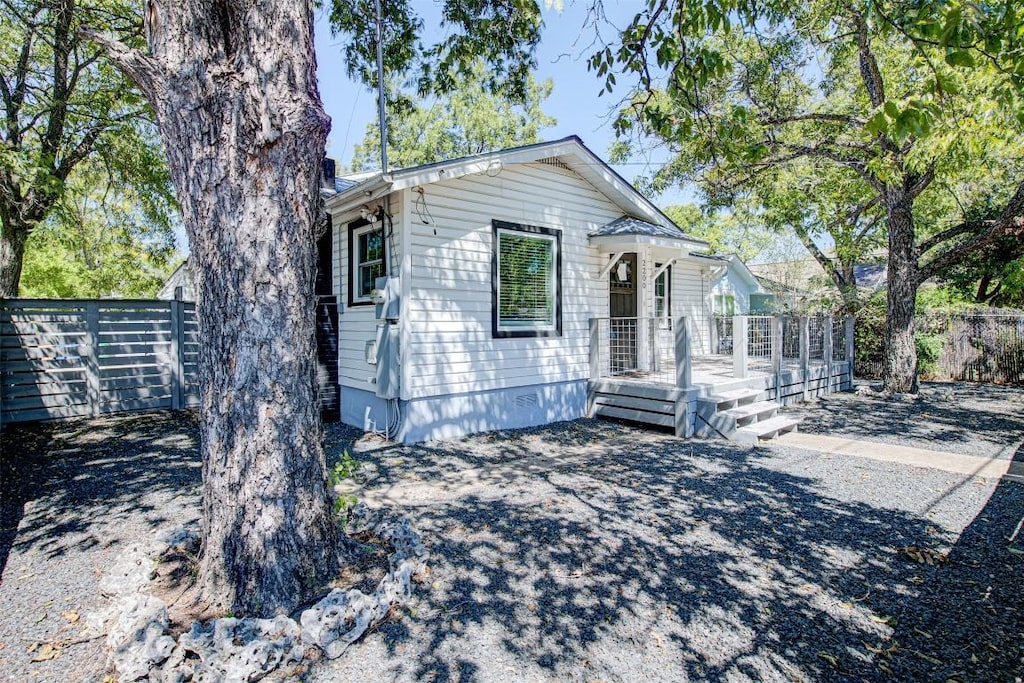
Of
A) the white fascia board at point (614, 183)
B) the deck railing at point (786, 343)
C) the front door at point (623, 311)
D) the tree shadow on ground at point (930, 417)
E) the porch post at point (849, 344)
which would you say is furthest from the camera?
the porch post at point (849, 344)

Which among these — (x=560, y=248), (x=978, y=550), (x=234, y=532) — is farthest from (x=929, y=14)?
(x=560, y=248)

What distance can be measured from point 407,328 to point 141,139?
811 cm

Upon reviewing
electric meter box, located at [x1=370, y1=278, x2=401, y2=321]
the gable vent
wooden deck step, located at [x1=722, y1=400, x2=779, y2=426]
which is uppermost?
the gable vent

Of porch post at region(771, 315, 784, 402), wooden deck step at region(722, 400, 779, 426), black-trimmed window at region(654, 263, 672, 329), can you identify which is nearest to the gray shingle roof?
porch post at region(771, 315, 784, 402)

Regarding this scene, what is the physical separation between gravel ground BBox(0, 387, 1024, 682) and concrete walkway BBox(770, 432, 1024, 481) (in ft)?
1.02

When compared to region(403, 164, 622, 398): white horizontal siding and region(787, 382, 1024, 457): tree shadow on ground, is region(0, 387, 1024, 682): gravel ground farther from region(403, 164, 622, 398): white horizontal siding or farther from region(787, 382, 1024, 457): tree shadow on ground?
region(403, 164, 622, 398): white horizontal siding

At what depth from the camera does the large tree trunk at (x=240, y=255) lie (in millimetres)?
2713

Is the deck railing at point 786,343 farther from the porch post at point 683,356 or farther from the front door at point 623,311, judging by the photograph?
the front door at point 623,311

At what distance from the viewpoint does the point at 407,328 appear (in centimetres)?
664

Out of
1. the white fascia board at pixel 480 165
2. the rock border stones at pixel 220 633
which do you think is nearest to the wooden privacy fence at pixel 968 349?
the white fascia board at pixel 480 165

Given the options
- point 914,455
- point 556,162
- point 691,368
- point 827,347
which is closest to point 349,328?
point 556,162

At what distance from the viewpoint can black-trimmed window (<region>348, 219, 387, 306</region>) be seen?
7370 millimetres

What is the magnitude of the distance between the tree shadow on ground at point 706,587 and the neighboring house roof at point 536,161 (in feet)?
12.4

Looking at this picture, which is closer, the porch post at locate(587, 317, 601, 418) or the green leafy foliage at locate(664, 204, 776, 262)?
the porch post at locate(587, 317, 601, 418)
